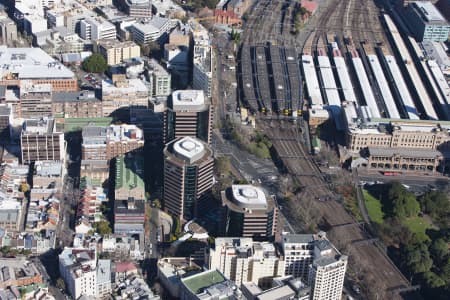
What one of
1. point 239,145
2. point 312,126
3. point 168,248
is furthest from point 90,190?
point 312,126

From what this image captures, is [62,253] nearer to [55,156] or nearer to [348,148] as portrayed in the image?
[55,156]

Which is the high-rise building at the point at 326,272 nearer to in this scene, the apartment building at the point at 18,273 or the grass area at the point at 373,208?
the grass area at the point at 373,208

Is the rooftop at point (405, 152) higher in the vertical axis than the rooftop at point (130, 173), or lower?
lower

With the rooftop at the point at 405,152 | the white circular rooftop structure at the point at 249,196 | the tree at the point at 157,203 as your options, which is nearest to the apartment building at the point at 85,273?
the tree at the point at 157,203

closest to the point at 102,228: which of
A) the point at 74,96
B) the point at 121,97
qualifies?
the point at 121,97

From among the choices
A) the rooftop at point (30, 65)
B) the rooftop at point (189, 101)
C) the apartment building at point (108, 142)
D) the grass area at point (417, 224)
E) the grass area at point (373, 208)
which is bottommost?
the grass area at point (417, 224)

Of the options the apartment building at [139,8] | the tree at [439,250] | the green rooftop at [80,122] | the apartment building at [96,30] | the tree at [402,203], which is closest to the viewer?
the tree at [439,250]
